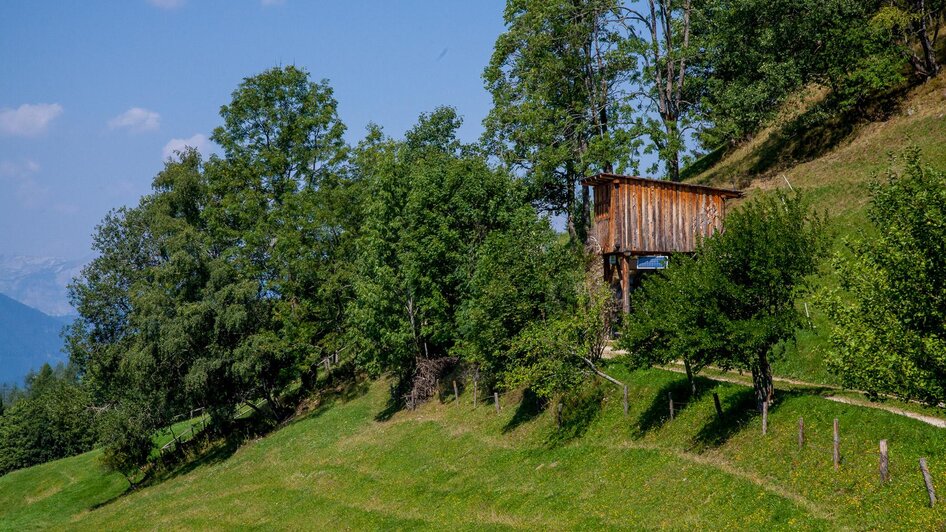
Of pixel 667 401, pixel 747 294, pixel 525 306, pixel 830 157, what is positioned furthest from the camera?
pixel 830 157

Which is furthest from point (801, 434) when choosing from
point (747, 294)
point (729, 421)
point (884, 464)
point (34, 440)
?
point (34, 440)

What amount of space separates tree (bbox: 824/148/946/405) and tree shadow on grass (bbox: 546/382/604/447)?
16.6m

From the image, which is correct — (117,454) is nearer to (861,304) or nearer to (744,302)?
(744,302)

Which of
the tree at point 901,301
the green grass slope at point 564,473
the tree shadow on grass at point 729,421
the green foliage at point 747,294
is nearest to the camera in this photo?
the tree at point 901,301

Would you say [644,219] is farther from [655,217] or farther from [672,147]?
[672,147]

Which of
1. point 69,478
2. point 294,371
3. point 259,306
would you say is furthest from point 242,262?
point 69,478

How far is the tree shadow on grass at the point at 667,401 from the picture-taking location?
116 ft

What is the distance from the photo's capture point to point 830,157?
5662 cm

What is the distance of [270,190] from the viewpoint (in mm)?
77375

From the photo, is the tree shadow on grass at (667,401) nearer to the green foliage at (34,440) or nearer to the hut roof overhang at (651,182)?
the hut roof overhang at (651,182)

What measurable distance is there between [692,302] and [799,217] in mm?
5564

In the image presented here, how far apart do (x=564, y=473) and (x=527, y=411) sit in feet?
33.7

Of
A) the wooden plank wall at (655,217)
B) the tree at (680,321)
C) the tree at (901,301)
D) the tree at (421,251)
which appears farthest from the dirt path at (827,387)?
the tree at (421,251)

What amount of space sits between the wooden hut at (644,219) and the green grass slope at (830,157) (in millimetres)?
6232
